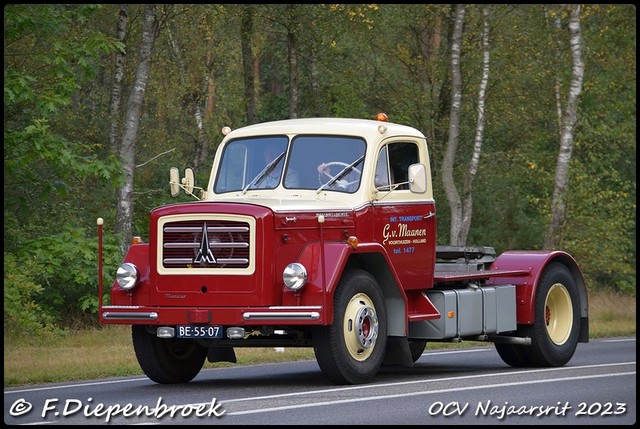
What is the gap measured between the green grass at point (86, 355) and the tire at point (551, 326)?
124 inches

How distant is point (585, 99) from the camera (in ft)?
129

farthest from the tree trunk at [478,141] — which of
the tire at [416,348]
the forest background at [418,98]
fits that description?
the tire at [416,348]

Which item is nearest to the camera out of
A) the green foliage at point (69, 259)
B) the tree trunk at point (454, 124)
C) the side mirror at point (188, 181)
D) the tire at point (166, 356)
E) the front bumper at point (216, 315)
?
the front bumper at point (216, 315)

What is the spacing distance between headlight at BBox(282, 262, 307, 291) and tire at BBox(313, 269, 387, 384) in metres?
0.45

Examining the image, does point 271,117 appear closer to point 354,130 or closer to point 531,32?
point 531,32

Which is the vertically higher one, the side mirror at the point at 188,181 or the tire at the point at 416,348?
the side mirror at the point at 188,181

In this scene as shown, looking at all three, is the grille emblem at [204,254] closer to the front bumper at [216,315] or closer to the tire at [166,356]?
the front bumper at [216,315]

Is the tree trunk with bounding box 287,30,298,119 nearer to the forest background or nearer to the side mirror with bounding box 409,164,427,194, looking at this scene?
the forest background

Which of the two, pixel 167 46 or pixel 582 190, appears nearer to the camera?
pixel 582 190

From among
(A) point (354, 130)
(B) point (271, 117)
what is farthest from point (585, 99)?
(A) point (354, 130)

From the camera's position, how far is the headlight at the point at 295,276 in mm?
Answer: 13747

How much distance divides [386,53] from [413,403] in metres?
25.9

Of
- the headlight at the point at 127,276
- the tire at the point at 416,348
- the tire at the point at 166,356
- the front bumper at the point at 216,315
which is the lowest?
the tire at the point at 416,348

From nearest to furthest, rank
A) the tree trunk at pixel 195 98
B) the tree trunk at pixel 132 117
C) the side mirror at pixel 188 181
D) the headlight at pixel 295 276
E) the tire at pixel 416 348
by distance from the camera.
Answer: the headlight at pixel 295 276
the side mirror at pixel 188 181
the tire at pixel 416 348
the tree trunk at pixel 132 117
the tree trunk at pixel 195 98
